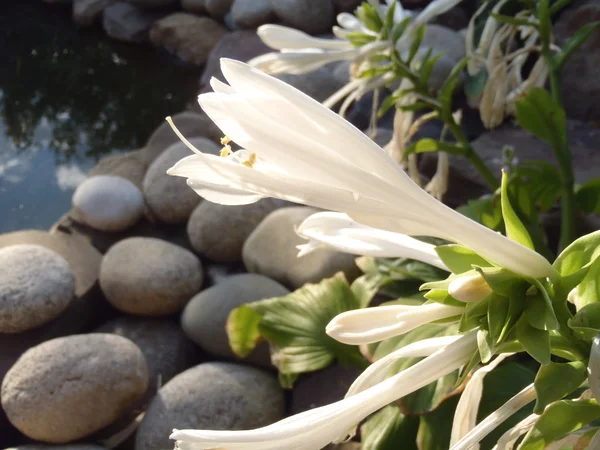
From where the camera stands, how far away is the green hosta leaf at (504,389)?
91 cm

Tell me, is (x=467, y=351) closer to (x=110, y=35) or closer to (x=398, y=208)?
(x=398, y=208)

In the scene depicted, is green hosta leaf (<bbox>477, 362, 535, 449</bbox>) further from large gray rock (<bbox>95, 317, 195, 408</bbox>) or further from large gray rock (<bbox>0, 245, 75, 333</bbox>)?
large gray rock (<bbox>0, 245, 75, 333</bbox>)

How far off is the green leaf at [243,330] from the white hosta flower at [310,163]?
94 centimetres

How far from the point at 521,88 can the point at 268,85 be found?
929mm

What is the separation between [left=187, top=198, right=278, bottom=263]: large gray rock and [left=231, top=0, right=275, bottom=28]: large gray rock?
2323 millimetres

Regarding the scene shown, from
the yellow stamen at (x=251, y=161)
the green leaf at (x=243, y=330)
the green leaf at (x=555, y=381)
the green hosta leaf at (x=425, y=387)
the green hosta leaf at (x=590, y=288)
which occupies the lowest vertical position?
the green leaf at (x=243, y=330)

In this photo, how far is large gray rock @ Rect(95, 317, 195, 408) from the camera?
5.39 ft

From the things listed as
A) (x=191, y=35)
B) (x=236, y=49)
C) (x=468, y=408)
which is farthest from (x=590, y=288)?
(x=191, y=35)

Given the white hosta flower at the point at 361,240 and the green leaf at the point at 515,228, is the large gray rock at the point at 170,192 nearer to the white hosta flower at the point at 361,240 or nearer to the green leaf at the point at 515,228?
the white hosta flower at the point at 361,240

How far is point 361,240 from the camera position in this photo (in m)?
0.45

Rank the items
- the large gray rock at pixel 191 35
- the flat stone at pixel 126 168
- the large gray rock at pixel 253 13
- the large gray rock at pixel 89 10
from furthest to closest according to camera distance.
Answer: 1. the large gray rock at pixel 89 10
2. the large gray rock at pixel 191 35
3. the large gray rock at pixel 253 13
4. the flat stone at pixel 126 168

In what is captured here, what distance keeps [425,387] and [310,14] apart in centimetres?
320

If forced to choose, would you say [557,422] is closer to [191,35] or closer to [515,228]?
[515,228]

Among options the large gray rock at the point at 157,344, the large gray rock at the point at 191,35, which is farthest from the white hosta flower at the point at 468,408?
the large gray rock at the point at 191,35
